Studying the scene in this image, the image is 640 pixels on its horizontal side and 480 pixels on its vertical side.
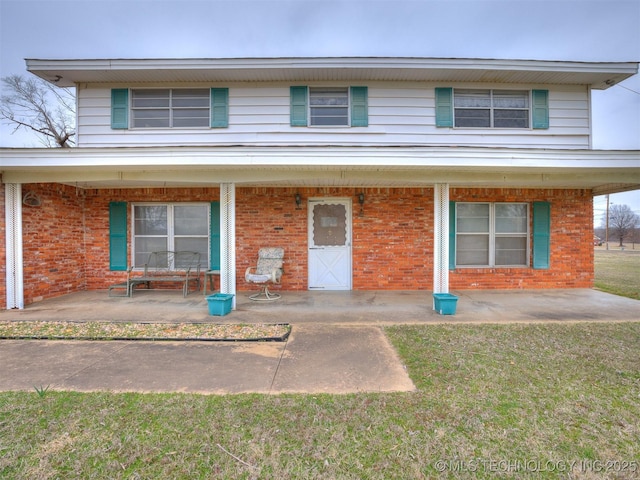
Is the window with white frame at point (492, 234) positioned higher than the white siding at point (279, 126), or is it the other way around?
the white siding at point (279, 126)

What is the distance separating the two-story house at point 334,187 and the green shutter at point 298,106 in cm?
3

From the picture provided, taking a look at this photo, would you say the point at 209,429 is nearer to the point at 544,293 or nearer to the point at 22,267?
the point at 22,267

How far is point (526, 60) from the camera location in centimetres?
679

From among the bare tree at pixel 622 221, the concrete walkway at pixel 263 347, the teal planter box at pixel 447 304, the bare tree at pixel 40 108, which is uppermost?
the bare tree at pixel 40 108

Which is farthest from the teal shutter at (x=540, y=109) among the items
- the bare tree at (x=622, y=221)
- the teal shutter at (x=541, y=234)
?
the bare tree at (x=622, y=221)

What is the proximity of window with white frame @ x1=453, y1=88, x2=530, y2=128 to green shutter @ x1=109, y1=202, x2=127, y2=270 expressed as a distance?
8.34m

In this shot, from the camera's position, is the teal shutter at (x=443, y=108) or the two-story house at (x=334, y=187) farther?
the teal shutter at (x=443, y=108)

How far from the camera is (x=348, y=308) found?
18.9 feet

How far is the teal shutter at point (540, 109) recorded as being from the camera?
723cm

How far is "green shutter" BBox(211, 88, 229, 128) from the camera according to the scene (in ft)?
23.5

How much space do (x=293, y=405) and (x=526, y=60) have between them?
Answer: 27.4 feet

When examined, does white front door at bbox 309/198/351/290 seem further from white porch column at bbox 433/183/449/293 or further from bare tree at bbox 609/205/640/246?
bare tree at bbox 609/205/640/246

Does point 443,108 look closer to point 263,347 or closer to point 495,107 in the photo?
point 495,107

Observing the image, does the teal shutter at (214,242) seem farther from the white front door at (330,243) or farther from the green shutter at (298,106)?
the green shutter at (298,106)
